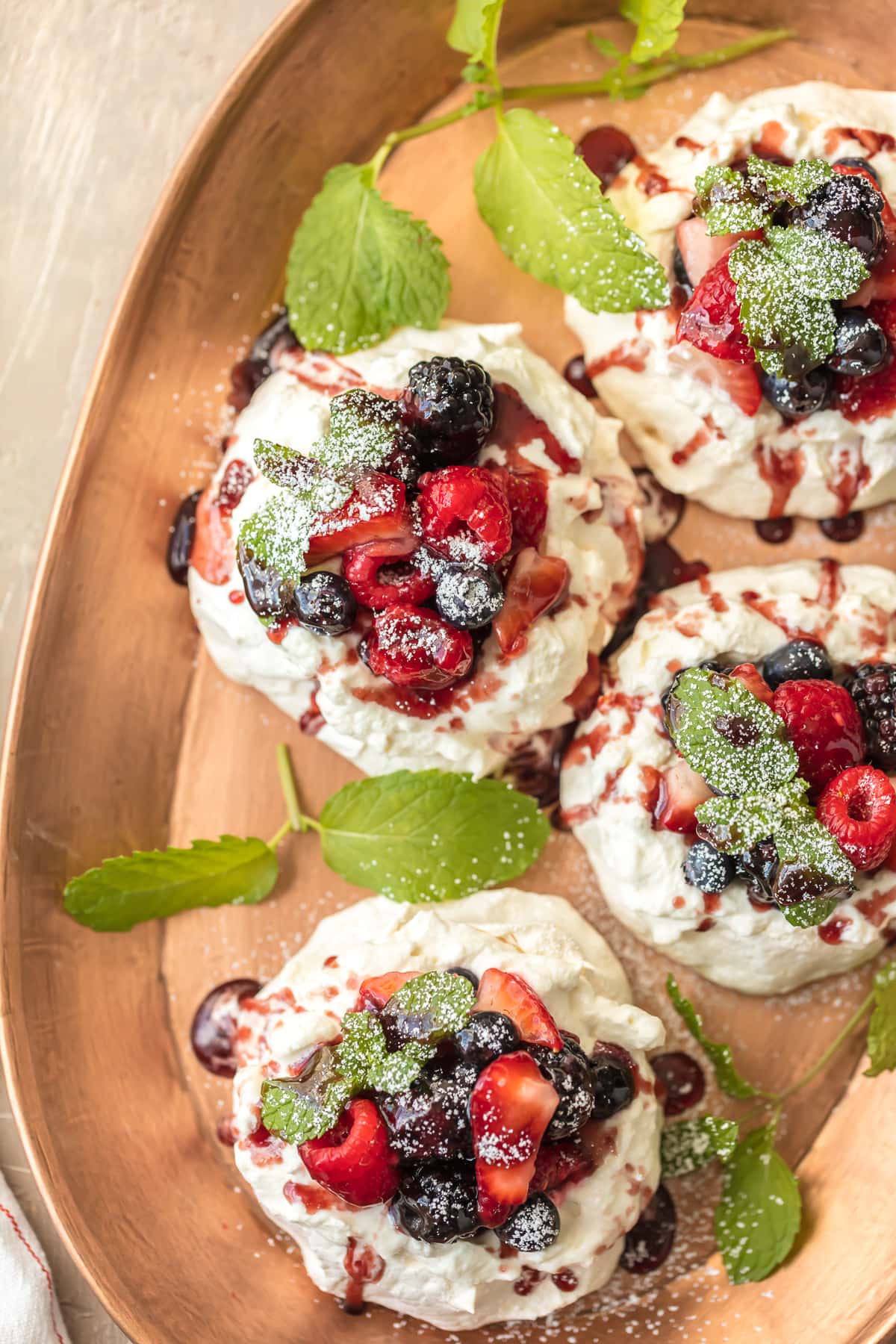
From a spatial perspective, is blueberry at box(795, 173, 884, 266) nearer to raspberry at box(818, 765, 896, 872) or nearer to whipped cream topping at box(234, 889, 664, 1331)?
raspberry at box(818, 765, 896, 872)

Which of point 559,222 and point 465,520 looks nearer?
point 465,520

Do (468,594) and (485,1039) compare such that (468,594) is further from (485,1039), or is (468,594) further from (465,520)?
(485,1039)

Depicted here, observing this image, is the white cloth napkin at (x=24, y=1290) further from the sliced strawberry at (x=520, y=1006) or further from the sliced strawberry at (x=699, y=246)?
the sliced strawberry at (x=699, y=246)

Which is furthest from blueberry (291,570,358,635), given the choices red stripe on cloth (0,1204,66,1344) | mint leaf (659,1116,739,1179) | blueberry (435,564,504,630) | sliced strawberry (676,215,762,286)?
red stripe on cloth (0,1204,66,1344)

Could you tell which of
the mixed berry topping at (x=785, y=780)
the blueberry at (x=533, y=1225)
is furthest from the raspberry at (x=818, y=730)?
the blueberry at (x=533, y=1225)

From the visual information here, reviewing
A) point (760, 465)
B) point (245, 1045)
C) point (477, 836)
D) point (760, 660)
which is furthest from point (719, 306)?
point (245, 1045)

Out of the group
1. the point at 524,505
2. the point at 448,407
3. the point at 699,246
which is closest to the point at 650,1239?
the point at 524,505

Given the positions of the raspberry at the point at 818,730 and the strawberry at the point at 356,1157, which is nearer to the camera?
the strawberry at the point at 356,1157
